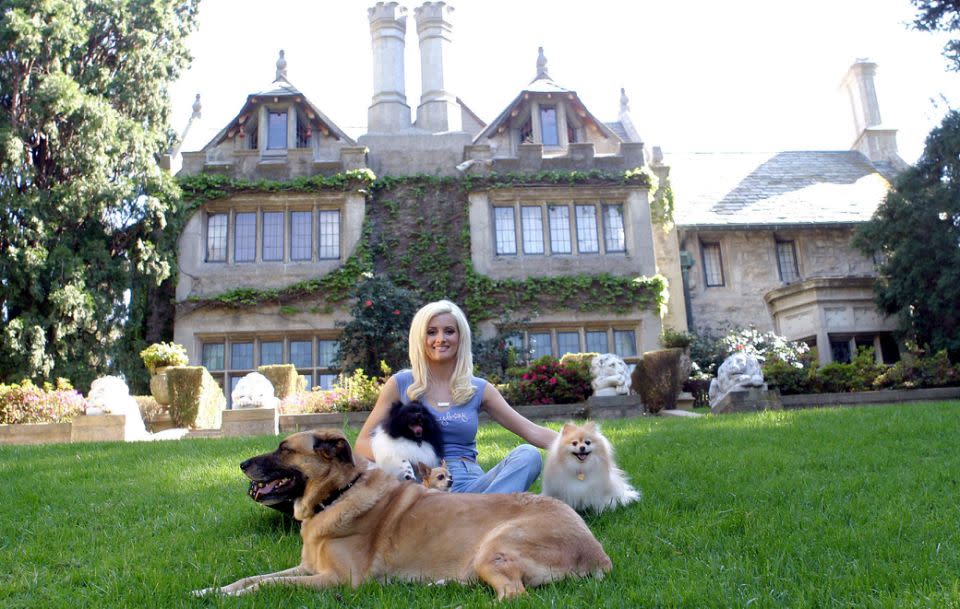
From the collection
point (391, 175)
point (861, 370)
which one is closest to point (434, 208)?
point (391, 175)

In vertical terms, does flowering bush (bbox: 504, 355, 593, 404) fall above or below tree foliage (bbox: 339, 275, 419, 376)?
below

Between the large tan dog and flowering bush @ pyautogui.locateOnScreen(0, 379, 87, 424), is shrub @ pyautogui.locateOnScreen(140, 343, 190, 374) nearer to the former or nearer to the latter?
flowering bush @ pyautogui.locateOnScreen(0, 379, 87, 424)

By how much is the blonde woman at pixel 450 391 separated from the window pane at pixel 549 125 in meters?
17.1

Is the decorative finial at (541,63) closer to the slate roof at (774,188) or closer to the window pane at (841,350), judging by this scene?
the slate roof at (774,188)

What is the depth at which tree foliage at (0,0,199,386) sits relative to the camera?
51.0 ft

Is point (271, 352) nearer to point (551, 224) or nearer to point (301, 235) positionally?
point (301, 235)

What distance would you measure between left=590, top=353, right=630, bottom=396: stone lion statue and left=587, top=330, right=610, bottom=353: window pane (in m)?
6.24

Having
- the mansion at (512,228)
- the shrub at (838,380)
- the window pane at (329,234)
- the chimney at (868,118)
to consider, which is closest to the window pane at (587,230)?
the mansion at (512,228)

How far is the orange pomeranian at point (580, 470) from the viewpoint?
17.4 ft

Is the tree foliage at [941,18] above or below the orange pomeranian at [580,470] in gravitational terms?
above

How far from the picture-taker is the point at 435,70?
23.1 m

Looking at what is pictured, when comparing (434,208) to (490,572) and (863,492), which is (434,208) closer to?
(863,492)

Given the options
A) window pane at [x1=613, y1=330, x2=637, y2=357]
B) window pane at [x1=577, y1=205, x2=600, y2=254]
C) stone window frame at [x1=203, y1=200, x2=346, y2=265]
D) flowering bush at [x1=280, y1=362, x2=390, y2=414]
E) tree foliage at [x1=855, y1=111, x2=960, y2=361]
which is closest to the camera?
flowering bush at [x1=280, y1=362, x2=390, y2=414]

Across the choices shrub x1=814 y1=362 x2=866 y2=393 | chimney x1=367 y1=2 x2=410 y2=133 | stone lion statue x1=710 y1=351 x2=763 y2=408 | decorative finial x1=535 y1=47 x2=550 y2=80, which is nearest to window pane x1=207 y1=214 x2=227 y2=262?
chimney x1=367 y1=2 x2=410 y2=133
